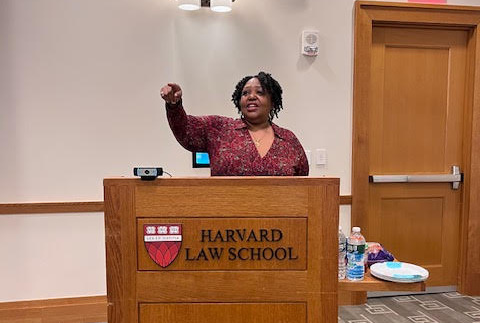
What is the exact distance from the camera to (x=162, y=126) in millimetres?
2619

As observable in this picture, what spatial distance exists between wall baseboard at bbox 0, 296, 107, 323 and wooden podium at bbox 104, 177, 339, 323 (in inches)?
66.0

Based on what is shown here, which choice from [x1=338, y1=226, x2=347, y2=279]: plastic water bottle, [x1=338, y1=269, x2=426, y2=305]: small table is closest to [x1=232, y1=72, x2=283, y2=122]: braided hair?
[x1=338, y1=226, x2=347, y2=279]: plastic water bottle

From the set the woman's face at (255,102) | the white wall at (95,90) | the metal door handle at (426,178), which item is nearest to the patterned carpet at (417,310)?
the metal door handle at (426,178)

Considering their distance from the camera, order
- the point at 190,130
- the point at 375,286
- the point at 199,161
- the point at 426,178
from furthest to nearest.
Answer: the point at 426,178
the point at 199,161
the point at 190,130
the point at 375,286

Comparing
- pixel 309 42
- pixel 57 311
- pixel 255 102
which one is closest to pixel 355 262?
pixel 255 102

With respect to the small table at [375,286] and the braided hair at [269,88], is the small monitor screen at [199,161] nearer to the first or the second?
the braided hair at [269,88]

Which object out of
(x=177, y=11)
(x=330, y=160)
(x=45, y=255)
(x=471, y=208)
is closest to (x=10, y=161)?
(x=45, y=255)

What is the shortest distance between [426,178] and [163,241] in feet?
8.16

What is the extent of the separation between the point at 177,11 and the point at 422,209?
91.0 inches

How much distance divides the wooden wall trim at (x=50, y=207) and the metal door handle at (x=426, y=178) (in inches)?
77.1

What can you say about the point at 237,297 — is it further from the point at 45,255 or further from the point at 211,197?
the point at 45,255

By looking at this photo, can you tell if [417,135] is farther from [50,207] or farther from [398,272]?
[50,207]

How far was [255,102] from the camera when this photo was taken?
4.66 ft

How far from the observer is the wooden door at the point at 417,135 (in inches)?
116
